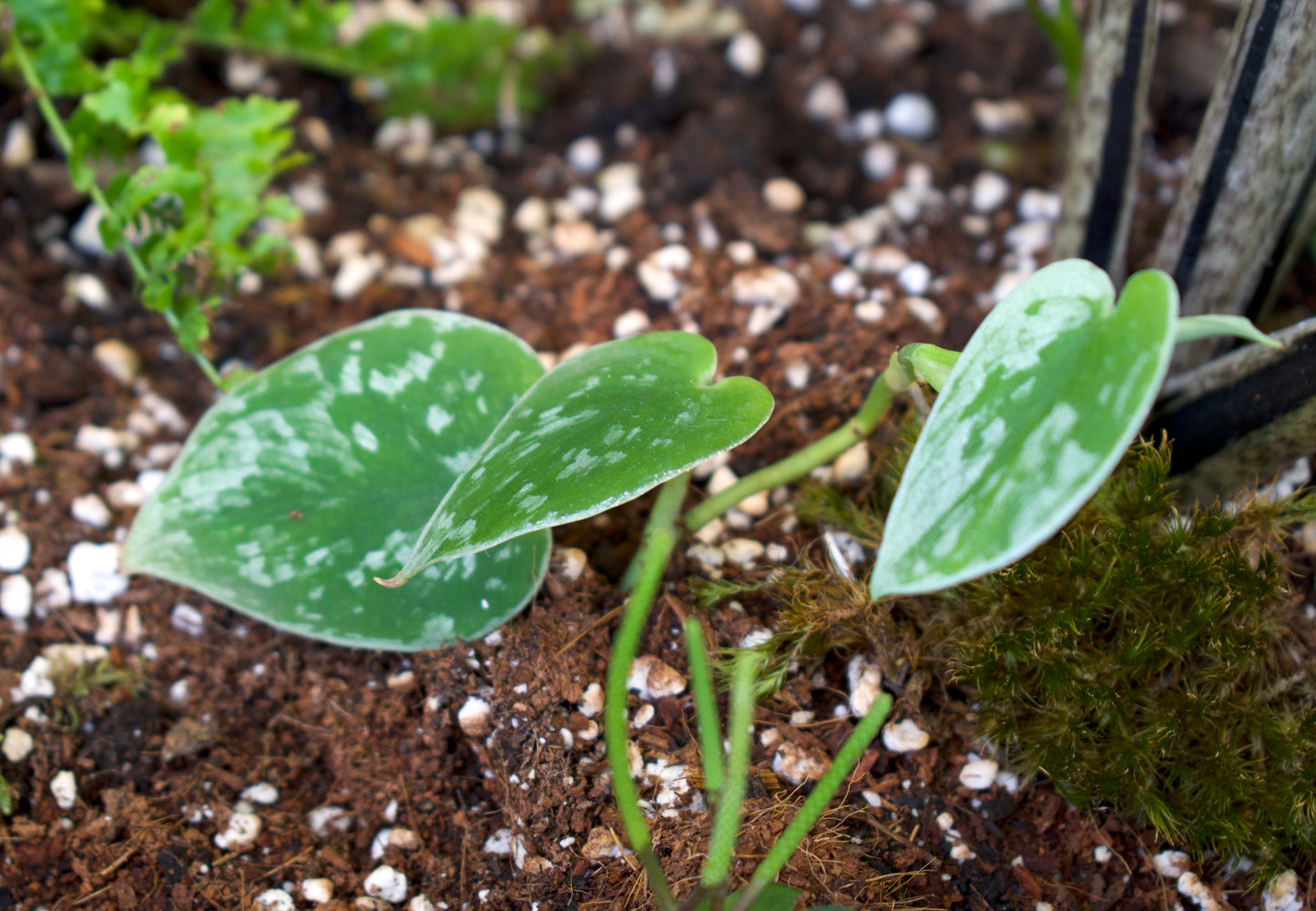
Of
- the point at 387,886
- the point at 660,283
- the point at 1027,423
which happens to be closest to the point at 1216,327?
the point at 1027,423

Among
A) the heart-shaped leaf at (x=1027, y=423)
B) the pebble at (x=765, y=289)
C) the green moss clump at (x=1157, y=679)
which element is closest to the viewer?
the heart-shaped leaf at (x=1027, y=423)

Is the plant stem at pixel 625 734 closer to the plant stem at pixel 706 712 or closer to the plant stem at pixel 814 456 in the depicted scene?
the plant stem at pixel 706 712

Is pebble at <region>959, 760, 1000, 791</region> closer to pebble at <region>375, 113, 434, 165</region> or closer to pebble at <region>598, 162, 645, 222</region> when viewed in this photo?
pebble at <region>598, 162, 645, 222</region>

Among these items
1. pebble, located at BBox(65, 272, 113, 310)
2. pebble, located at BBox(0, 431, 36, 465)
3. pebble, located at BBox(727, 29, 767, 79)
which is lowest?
pebble, located at BBox(0, 431, 36, 465)

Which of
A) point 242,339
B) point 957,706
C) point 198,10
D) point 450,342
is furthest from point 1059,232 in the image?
point 198,10

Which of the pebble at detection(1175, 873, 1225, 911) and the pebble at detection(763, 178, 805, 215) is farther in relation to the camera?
the pebble at detection(763, 178, 805, 215)

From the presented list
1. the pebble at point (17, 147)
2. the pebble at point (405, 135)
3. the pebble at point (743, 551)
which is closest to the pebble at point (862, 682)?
the pebble at point (743, 551)

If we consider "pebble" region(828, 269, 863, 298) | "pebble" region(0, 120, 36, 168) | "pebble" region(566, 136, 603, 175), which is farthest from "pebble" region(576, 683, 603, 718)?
"pebble" region(0, 120, 36, 168)

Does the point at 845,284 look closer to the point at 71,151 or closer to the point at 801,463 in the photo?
the point at 801,463
